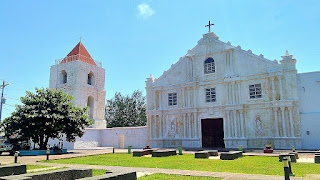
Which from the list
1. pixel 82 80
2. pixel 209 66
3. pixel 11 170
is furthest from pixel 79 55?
pixel 11 170

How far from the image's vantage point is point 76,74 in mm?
34094

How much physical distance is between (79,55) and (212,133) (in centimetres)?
2141

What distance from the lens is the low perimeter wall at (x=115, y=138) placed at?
29.6m

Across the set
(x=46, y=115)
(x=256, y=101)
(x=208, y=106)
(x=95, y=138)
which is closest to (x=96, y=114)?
(x=95, y=138)

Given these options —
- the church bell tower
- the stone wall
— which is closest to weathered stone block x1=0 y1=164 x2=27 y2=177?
the stone wall

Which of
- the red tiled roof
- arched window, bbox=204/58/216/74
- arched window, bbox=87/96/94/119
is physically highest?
the red tiled roof

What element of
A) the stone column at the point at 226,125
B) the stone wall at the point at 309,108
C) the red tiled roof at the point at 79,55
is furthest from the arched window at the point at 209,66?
the red tiled roof at the point at 79,55

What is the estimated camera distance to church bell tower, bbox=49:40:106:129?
3425cm

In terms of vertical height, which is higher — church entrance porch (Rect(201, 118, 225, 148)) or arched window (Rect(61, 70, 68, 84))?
arched window (Rect(61, 70, 68, 84))

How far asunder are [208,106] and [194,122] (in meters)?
2.19

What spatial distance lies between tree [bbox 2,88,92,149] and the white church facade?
713 centimetres

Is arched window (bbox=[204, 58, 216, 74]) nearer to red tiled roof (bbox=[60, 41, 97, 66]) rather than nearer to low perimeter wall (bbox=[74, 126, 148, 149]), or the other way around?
low perimeter wall (bbox=[74, 126, 148, 149])

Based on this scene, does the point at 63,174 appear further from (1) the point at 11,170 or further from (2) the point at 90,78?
(2) the point at 90,78

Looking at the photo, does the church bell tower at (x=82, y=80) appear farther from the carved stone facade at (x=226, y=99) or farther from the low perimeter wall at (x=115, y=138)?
the carved stone facade at (x=226, y=99)
